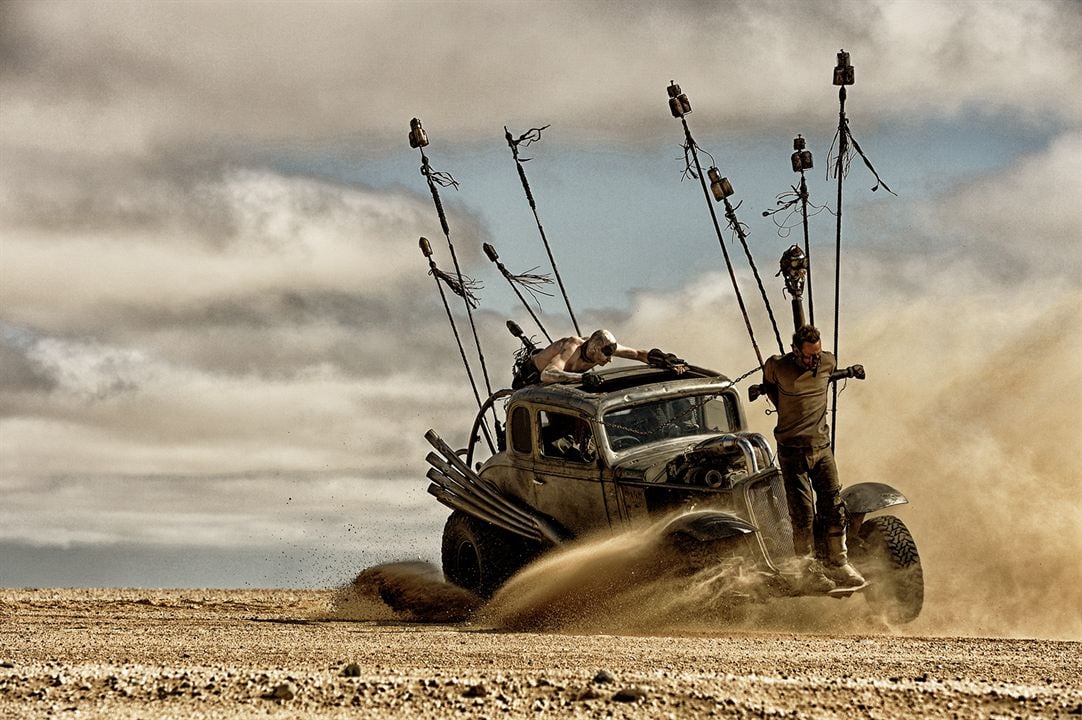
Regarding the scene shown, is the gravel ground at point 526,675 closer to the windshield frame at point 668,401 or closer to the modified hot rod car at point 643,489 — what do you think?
the modified hot rod car at point 643,489

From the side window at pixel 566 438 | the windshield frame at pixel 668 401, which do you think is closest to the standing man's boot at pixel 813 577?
the windshield frame at pixel 668 401

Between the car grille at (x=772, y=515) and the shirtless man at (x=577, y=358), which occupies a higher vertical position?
the shirtless man at (x=577, y=358)

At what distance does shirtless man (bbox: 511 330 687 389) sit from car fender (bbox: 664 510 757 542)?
279 centimetres

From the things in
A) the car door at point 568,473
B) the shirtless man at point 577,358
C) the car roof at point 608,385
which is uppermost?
the shirtless man at point 577,358

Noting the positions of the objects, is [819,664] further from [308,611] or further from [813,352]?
[308,611]

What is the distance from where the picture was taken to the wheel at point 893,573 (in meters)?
15.5

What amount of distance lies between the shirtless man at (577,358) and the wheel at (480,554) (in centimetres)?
179

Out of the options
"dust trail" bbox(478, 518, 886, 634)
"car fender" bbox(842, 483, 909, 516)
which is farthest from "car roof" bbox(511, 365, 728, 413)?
"car fender" bbox(842, 483, 909, 516)

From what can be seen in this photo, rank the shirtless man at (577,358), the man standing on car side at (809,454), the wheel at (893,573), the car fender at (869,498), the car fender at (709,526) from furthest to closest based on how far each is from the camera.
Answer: the shirtless man at (577,358) < the car fender at (869,498) < the wheel at (893,573) < the car fender at (709,526) < the man standing on car side at (809,454)

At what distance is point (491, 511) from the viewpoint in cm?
1805

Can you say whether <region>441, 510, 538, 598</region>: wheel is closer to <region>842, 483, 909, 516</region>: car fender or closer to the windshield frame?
the windshield frame

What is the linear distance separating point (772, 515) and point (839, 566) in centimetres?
87

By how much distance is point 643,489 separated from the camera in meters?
16.1

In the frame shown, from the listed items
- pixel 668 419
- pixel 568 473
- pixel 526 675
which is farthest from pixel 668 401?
pixel 526 675
